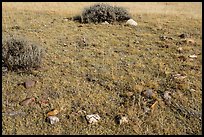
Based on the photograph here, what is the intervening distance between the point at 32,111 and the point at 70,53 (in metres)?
2.80

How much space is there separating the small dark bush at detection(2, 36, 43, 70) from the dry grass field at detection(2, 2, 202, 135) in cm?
17

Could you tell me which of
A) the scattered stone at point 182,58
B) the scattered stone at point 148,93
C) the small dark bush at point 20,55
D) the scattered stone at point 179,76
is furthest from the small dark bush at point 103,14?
the scattered stone at point 148,93

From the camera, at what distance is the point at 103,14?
11.6 metres

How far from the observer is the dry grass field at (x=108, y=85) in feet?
15.6

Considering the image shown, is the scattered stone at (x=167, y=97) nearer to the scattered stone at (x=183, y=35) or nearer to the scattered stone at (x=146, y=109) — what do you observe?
the scattered stone at (x=146, y=109)

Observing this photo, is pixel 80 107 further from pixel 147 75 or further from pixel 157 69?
pixel 157 69

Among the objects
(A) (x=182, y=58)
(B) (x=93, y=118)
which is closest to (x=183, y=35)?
(A) (x=182, y=58)

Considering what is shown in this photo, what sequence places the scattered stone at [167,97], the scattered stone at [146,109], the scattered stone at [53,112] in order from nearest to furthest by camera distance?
1. the scattered stone at [53,112]
2. the scattered stone at [146,109]
3. the scattered stone at [167,97]

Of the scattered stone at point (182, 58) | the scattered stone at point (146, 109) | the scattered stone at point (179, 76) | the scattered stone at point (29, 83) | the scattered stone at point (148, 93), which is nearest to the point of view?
the scattered stone at point (146, 109)

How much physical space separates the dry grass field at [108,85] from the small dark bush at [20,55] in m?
0.17

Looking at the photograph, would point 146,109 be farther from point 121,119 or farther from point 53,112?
point 53,112

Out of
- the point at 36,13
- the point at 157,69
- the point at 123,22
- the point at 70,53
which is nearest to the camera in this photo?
the point at 157,69

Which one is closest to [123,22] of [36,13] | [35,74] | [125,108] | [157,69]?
[36,13]

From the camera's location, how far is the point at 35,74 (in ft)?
20.6
